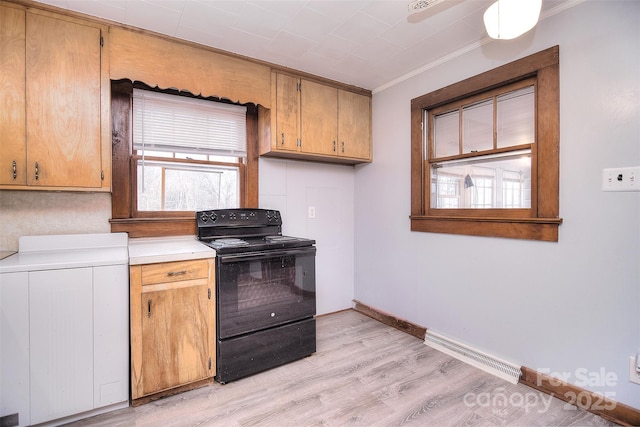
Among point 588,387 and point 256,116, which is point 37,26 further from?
point 588,387

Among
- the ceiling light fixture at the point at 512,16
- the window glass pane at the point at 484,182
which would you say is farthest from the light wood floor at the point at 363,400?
the ceiling light fixture at the point at 512,16

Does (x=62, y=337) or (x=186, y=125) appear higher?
(x=186, y=125)

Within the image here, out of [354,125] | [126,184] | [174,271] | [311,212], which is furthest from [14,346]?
[354,125]

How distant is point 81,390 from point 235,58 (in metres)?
2.46

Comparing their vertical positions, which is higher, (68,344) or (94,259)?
(94,259)

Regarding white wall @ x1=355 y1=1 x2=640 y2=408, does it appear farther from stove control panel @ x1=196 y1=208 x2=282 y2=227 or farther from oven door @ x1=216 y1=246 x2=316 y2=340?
stove control panel @ x1=196 y1=208 x2=282 y2=227

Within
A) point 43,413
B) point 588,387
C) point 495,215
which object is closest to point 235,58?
point 495,215

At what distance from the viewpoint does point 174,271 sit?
186 cm

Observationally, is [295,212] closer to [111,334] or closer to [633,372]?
[111,334]

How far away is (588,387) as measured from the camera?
5.63 feet

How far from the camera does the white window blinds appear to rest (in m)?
2.35

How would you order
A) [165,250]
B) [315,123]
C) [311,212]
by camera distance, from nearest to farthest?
1. [165,250]
2. [315,123]
3. [311,212]

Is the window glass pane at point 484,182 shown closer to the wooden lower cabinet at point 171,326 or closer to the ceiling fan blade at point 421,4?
the ceiling fan blade at point 421,4

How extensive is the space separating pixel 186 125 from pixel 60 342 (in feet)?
5.72
